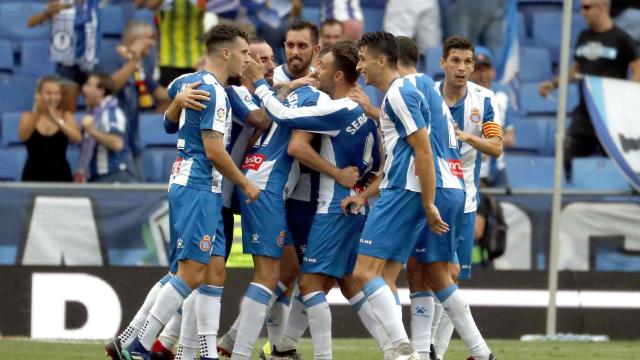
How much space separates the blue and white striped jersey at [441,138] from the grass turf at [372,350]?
6.91 ft

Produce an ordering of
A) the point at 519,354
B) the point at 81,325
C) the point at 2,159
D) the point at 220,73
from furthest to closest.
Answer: the point at 2,159
the point at 81,325
the point at 519,354
the point at 220,73

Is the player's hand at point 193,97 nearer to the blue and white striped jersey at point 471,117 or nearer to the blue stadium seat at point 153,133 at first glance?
the blue and white striped jersey at point 471,117

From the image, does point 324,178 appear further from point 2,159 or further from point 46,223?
point 2,159

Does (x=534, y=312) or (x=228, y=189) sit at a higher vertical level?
(x=228, y=189)

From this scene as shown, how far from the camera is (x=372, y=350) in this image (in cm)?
1227

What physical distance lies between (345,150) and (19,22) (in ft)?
29.4

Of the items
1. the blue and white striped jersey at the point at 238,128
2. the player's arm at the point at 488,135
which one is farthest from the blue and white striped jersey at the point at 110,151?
the player's arm at the point at 488,135

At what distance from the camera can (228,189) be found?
10352mm

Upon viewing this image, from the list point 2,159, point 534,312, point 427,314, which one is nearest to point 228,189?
point 427,314

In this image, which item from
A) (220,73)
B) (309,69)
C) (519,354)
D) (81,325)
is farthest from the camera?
(81,325)

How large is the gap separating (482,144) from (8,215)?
5416 millimetres

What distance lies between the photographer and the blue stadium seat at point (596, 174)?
15344mm

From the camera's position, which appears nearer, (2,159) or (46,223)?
(46,223)

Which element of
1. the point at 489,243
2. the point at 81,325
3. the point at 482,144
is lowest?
the point at 81,325
